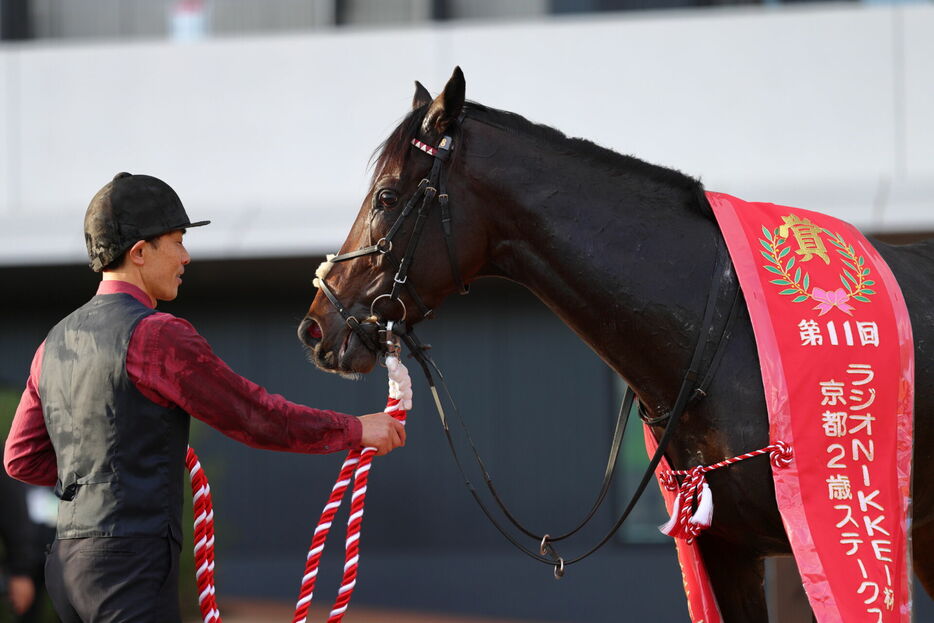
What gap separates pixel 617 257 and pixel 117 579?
1414mm

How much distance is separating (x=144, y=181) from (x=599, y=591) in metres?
6.94

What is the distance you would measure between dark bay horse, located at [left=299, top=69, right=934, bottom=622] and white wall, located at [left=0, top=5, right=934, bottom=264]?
4.97 metres

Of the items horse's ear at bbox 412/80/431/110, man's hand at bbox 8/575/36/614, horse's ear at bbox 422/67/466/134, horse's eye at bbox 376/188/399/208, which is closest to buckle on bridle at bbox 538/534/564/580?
horse's eye at bbox 376/188/399/208

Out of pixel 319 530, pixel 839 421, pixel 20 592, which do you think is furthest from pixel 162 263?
pixel 20 592

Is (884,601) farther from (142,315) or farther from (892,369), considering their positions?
(142,315)

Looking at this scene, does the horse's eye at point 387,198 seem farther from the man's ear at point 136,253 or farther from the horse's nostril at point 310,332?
the man's ear at point 136,253

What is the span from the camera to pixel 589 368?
8.47 meters

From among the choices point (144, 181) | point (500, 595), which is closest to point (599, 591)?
point (500, 595)

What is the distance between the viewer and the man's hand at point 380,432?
2.37 m

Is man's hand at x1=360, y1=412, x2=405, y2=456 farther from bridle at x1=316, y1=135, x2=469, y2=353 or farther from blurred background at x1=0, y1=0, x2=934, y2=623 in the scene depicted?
blurred background at x1=0, y1=0, x2=934, y2=623

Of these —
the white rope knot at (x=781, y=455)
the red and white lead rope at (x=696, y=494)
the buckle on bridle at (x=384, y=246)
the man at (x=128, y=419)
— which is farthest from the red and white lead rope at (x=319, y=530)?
the white rope knot at (x=781, y=455)

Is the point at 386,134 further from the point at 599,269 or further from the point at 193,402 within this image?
the point at 193,402

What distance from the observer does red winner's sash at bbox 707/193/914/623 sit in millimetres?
2373

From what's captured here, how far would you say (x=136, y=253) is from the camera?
2258 mm
